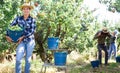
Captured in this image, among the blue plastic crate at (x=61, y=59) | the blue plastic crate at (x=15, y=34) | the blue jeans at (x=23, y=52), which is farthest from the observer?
the blue plastic crate at (x=61, y=59)

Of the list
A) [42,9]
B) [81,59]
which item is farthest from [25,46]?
[81,59]

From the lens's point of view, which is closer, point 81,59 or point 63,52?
point 63,52

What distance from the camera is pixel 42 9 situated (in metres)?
12.9

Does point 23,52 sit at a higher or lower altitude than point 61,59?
higher

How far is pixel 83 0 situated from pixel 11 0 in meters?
4.69

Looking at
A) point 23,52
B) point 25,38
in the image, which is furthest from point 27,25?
point 23,52

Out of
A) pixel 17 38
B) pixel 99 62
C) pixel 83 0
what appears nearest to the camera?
pixel 17 38

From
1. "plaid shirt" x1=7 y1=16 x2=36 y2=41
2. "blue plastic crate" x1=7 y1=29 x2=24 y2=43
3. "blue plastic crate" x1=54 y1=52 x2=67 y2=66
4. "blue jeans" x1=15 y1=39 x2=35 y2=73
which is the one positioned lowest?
"blue plastic crate" x1=54 y1=52 x2=67 y2=66

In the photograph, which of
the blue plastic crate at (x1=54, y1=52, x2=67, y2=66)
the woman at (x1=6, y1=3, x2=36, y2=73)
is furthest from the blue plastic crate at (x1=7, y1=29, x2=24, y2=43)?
the blue plastic crate at (x1=54, y1=52, x2=67, y2=66)

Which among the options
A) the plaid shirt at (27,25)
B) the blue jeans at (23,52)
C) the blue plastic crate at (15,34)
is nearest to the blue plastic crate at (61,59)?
the blue jeans at (23,52)

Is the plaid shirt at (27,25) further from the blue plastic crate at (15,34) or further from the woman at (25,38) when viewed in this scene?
the blue plastic crate at (15,34)

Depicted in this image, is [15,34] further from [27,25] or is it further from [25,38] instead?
[27,25]

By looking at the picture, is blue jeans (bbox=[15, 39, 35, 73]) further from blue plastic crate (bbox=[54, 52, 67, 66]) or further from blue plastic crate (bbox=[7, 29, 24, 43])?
blue plastic crate (bbox=[54, 52, 67, 66])

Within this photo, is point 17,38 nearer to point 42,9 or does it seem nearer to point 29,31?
point 29,31
